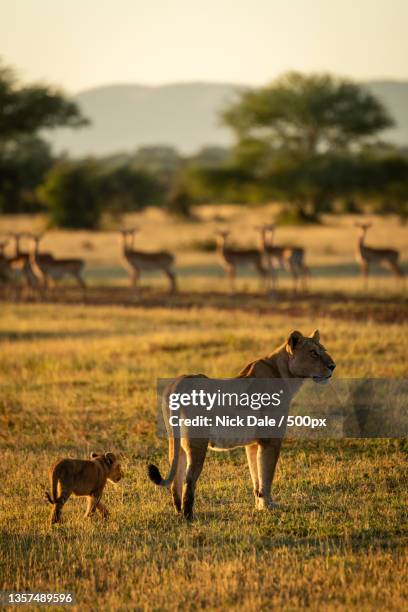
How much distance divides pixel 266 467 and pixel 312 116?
47.9m

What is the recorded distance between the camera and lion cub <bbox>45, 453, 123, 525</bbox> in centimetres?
777

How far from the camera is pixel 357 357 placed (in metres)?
15.8

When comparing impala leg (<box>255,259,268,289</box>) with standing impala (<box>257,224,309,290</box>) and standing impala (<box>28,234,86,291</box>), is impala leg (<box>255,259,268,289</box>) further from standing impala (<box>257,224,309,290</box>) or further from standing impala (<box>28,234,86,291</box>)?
standing impala (<box>28,234,86,291</box>)

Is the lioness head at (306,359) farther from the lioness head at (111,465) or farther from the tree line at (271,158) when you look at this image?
the tree line at (271,158)

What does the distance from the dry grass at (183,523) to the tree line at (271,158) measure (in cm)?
3501

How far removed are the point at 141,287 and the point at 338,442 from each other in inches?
796

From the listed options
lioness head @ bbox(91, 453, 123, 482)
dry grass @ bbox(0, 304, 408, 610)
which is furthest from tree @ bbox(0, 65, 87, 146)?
lioness head @ bbox(91, 453, 123, 482)

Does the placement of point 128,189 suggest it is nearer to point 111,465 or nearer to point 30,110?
point 30,110

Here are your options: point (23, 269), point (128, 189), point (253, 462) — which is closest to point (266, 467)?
point (253, 462)

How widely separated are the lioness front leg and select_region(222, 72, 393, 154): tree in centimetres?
4687

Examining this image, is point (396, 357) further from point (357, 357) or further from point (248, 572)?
point (248, 572)

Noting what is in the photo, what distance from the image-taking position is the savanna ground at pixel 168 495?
669 cm

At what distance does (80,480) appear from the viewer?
7.93 meters

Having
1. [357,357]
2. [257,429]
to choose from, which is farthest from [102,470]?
[357,357]
